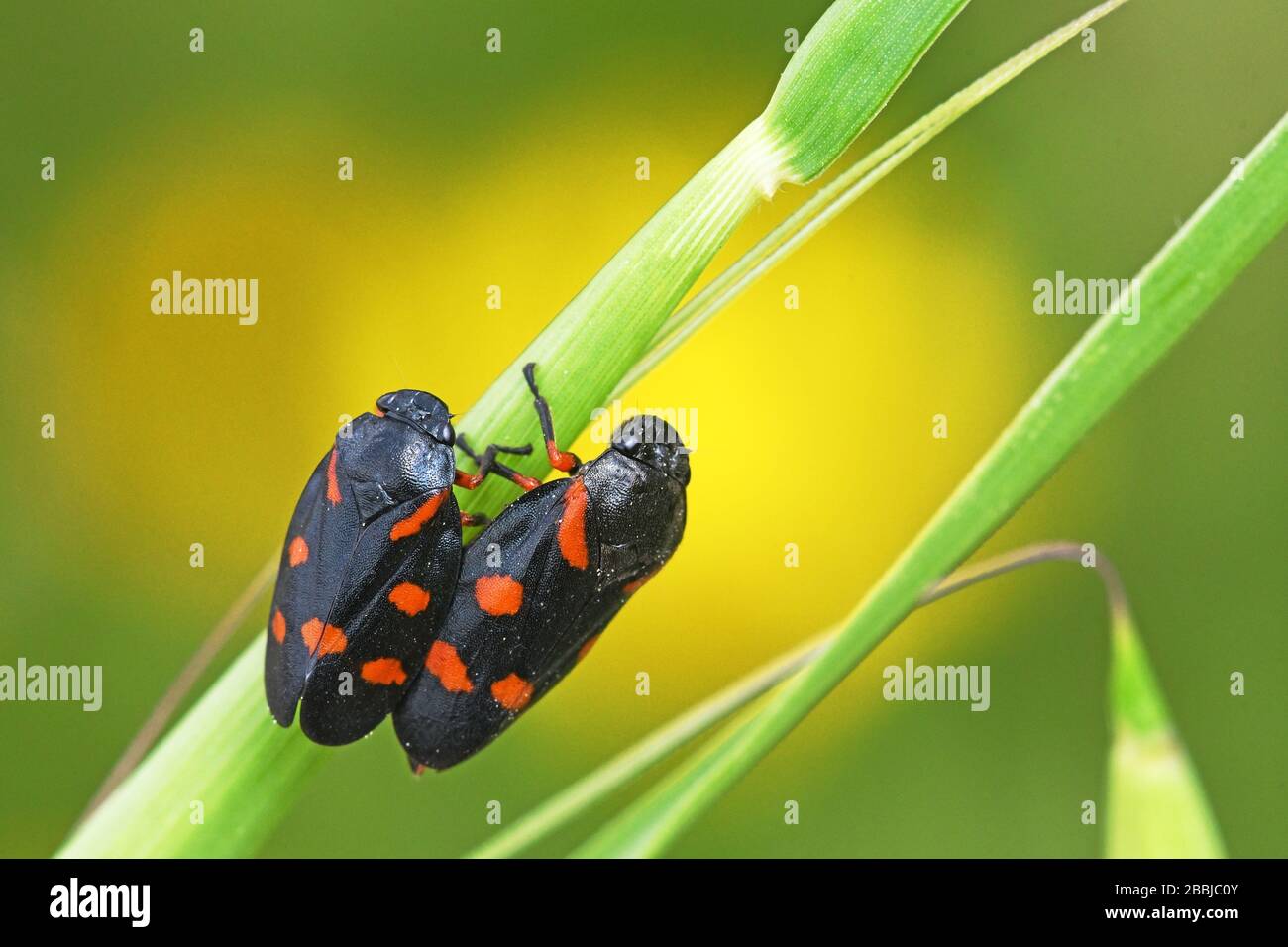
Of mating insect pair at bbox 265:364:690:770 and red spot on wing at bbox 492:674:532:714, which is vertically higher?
mating insect pair at bbox 265:364:690:770

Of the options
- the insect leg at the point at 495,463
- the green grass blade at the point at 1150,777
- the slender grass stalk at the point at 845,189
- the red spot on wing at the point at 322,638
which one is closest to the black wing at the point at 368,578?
the red spot on wing at the point at 322,638

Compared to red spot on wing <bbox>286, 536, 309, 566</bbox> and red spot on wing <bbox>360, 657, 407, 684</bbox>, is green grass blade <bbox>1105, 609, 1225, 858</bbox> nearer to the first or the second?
red spot on wing <bbox>360, 657, 407, 684</bbox>

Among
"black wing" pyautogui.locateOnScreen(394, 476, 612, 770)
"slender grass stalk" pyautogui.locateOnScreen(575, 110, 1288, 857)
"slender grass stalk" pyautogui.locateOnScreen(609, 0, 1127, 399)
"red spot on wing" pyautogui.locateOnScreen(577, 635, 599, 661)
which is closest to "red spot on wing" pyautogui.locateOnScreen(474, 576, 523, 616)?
"black wing" pyautogui.locateOnScreen(394, 476, 612, 770)

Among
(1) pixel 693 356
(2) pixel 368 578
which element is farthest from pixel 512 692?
(1) pixel 693 356

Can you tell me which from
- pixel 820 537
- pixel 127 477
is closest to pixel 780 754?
pixel 820 537

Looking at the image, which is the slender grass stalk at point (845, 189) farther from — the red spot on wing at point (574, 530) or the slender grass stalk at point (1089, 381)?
the red spot on wing at point (574, 530)

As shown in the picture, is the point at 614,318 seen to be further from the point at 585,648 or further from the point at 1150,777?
the point at 1150,777
